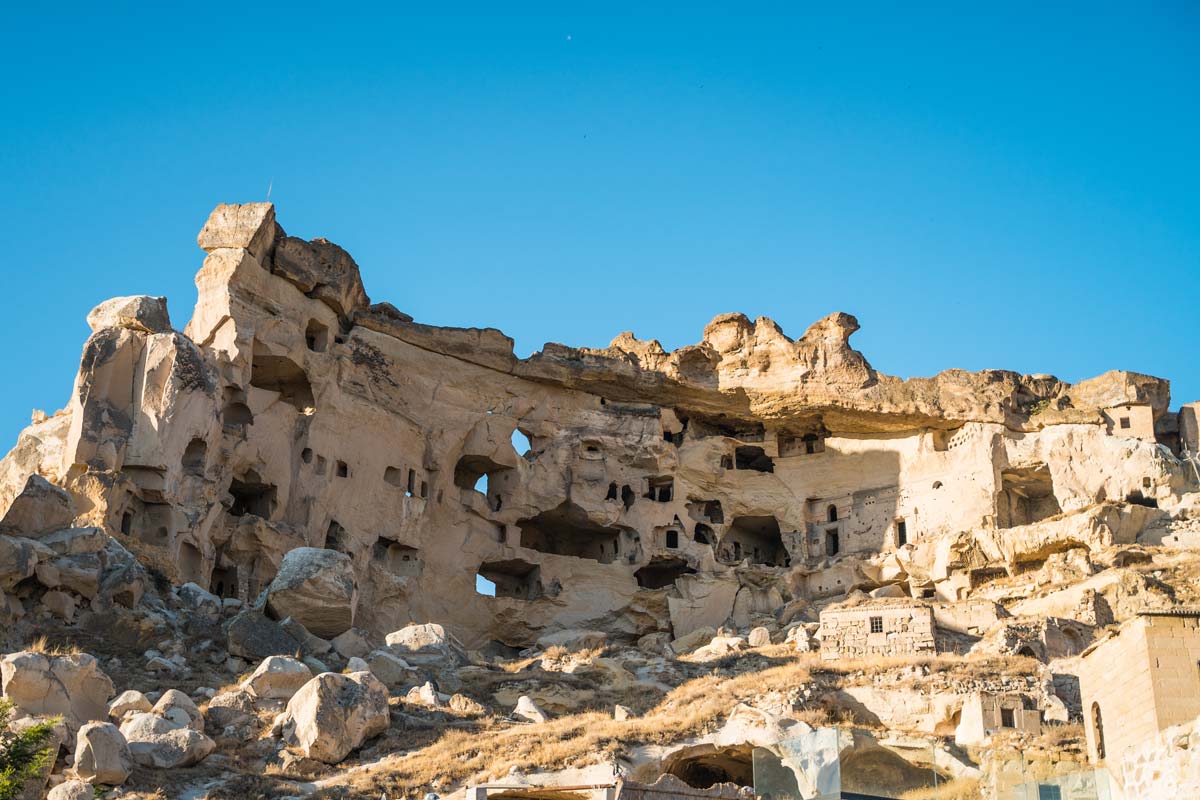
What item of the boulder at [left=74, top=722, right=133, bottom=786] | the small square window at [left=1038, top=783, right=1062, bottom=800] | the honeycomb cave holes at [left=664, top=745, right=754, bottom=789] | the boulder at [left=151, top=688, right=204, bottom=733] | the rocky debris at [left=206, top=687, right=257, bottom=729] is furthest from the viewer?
the rocky debris at [left=206, top=687, right=257, bottom=729]

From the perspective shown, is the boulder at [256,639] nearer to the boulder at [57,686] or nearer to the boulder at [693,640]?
the boulder at [57,686]

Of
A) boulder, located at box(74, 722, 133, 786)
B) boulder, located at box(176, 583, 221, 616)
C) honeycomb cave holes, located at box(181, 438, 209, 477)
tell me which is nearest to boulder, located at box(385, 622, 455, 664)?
boulder, located at box(176, 583, 221, 616)

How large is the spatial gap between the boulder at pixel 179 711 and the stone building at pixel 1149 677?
16966mm

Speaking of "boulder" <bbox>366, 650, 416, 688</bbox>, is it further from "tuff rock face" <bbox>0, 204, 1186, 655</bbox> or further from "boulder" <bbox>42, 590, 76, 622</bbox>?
"boulder" <bbox>42, 590, 76, 622</bbox>

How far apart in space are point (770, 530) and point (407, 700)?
28.4 meters

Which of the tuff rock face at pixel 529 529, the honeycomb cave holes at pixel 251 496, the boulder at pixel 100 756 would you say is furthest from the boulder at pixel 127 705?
the honeycomb cave holes at pixel 251 496

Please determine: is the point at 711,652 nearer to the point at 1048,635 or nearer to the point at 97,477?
the point at 1048,635

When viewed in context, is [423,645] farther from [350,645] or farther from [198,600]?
[198,600]

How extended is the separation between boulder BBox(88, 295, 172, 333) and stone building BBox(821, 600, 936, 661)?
2166 centimetres

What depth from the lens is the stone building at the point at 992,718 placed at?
30953 millimetres

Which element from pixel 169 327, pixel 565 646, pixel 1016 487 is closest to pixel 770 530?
pixel 1016 487

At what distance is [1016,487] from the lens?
177 ft

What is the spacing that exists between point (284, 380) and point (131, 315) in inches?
282

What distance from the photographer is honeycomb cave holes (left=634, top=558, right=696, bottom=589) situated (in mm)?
54812
